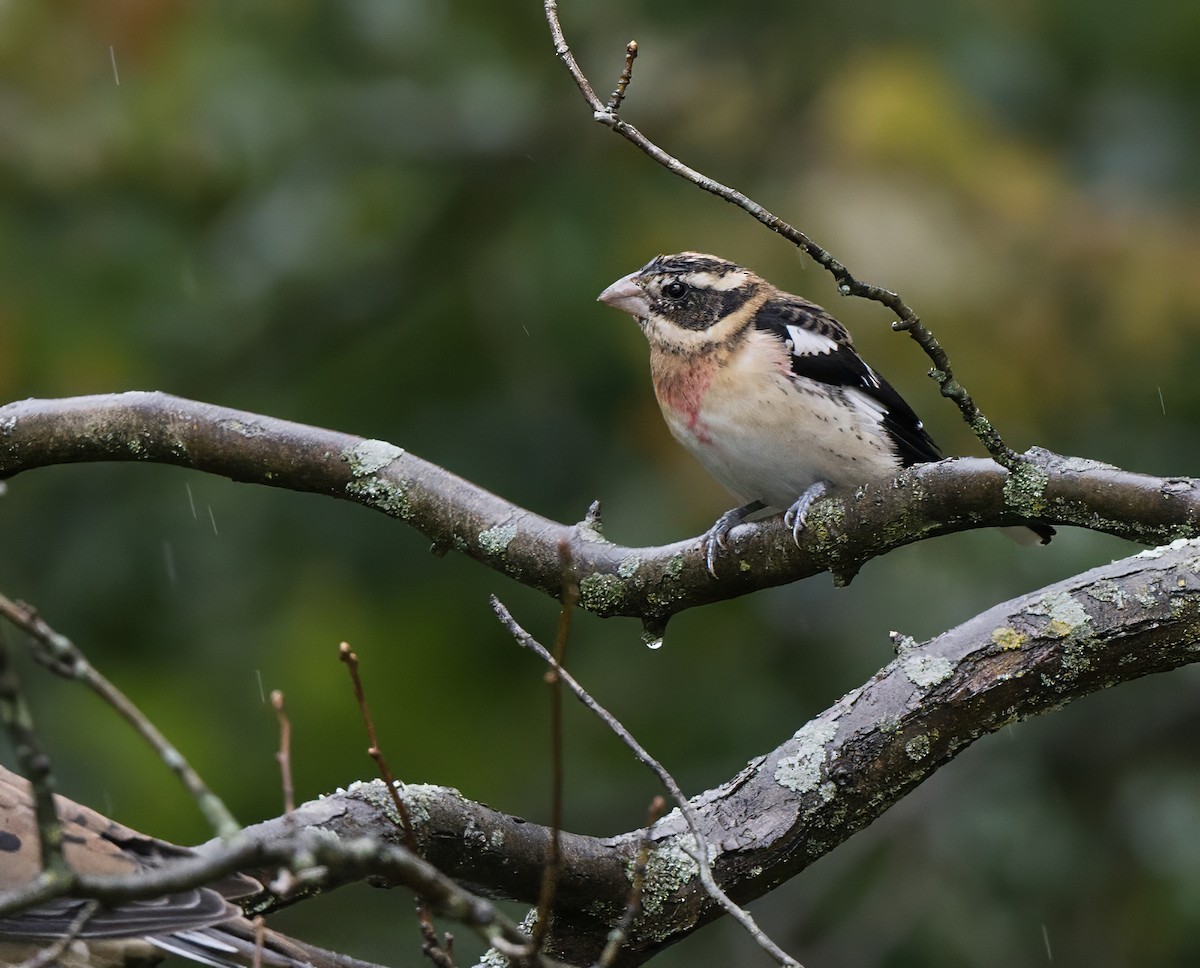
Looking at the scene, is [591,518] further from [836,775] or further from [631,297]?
[631,297]

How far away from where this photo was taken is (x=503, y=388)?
8.17 meters

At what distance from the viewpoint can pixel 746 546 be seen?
412 cm

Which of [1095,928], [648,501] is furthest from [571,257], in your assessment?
[1095,928]

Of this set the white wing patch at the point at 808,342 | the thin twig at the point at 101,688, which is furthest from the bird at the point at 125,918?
the white wing patch at the point at 808,342

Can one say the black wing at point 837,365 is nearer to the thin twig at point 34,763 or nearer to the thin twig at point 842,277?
the thin twig at point 842,277

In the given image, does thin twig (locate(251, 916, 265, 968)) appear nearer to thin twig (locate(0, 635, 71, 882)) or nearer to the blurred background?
thin twig (locate(0, 635, 71, 882))

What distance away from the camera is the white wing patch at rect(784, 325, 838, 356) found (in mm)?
5355

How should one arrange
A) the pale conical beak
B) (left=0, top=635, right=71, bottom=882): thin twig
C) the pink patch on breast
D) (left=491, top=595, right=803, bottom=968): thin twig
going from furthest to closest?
the pale conical beak < the pink patch on breast < (left=491, top=595, right=803, bottom=968): thin twig < (left=0, top=635, right=71, bottom=882): thin twig

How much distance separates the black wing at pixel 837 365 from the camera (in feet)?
17.3

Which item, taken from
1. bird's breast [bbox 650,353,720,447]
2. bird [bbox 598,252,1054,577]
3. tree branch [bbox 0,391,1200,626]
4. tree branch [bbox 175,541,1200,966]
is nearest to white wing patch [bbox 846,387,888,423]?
bird [bbox 598,252,1054,577]

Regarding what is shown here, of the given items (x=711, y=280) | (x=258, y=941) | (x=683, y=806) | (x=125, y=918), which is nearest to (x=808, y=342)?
(x=711, y=280)

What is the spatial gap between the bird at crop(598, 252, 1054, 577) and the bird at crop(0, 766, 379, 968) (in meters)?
1.99

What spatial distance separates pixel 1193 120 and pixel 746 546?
5486mm

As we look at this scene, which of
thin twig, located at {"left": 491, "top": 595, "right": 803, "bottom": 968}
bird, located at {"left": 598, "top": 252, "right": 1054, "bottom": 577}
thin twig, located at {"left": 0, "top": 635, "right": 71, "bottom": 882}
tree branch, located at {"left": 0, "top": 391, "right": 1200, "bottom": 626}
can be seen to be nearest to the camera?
thin twig, located at {"left": 0, "top": 635, "right": 71, "bottom": 882}
